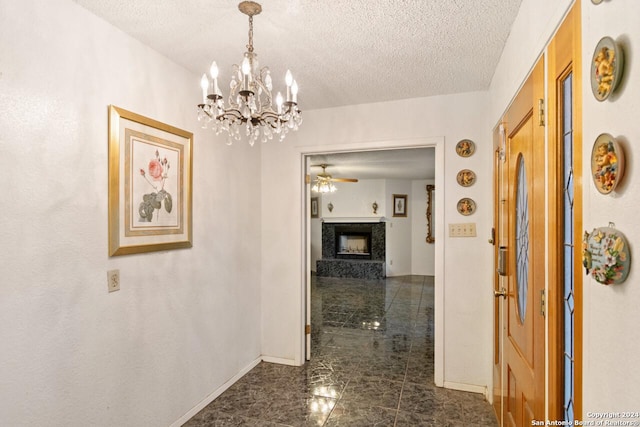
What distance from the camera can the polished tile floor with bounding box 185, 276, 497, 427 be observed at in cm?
232

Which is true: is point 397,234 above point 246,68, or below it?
below

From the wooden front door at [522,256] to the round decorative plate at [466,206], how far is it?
1.62ft

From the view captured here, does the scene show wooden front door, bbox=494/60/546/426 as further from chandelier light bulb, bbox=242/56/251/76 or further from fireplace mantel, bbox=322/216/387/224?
fireplace mantel, bbox=322/216/387/224

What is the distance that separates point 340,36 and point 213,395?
261cm

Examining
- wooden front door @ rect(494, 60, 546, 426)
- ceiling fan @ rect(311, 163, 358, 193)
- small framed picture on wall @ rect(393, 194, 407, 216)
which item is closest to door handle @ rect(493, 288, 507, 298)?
wooden front door @ rect(494, 60, 546, 426)

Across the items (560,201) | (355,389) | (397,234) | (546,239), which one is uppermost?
(560,201)

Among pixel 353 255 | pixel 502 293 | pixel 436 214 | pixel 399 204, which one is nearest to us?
pixel 502 293

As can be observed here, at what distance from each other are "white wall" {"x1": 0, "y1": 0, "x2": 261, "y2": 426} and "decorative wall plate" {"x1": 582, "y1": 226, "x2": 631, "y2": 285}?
1.92 m

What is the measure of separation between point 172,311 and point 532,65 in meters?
2.34

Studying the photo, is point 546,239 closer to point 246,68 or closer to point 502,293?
point 502,293

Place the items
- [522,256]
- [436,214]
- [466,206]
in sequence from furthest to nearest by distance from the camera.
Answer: [436,214] → [466,206] → [522,256]

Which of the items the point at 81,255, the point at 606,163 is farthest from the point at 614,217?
the point at 81,255

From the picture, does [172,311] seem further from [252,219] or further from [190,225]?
[252,219]

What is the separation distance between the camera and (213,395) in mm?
2557
